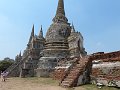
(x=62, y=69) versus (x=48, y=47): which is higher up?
(x=48, y=47)

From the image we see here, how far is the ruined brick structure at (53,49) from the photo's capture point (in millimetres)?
27859

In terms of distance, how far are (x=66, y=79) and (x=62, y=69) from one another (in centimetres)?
506

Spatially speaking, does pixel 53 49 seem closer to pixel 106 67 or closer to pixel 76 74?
pixel 76 74

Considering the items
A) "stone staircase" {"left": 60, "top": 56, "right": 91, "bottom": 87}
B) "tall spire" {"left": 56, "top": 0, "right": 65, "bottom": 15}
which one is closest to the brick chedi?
"tall spire" {"left": 56, "top": 0, "right": 65, "bottom": 15}

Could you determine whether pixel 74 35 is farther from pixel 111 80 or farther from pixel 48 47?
pixel 111 80

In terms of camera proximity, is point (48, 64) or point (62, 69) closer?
point (62, 69)

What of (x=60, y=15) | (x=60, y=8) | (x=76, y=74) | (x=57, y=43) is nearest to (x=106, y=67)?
(x=76, y=74)

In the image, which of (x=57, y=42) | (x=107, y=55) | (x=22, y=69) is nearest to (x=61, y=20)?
(x=57, y=42)

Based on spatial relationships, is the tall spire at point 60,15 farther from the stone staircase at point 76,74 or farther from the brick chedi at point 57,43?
the stone staircase at point 76,74

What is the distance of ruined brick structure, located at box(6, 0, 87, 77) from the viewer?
91.4 feet

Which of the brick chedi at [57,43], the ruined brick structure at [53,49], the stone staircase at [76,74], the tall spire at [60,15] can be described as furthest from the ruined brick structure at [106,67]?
the tall spire at [60,15]

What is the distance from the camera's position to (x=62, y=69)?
67.5ft

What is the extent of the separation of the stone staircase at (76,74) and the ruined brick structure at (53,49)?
34.7 ft

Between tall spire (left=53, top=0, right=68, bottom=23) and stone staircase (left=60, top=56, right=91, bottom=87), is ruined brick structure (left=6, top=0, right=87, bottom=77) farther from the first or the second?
stone staircase (left=60, top=56, right=91, bottom=87)
